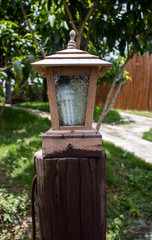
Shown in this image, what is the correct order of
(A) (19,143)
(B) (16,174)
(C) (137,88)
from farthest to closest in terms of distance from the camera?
1. (C) (137,88)
2. (A) (19,143)
3. (B) (16,174)

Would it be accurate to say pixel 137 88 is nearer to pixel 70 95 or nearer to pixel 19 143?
pixel 19 143

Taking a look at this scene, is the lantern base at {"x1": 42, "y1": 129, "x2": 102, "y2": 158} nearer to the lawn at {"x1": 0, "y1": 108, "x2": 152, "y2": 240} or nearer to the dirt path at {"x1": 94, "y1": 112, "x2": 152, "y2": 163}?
the lawn at {"x1": 0, "y1": 108, "x2": 152, "y2": 240}

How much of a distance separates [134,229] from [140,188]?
30.3 inches

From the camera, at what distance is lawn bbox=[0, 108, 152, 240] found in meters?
2.10

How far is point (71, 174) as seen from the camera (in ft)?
3.44

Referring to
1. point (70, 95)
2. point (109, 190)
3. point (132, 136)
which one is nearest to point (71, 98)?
point (70, 95)

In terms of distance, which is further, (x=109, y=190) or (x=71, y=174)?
(x=109, y=190)

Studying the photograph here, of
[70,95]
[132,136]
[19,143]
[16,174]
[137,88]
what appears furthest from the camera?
[137,88]

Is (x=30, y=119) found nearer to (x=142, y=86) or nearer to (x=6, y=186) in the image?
(x=6, y=186)

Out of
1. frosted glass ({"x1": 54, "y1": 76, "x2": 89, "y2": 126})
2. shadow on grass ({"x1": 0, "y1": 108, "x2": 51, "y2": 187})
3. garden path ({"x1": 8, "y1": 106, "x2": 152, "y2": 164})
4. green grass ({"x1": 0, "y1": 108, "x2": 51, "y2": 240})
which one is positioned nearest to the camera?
frosted glass ({"x1": 54, "y1": 76, "x2": 89, "y2": 126})

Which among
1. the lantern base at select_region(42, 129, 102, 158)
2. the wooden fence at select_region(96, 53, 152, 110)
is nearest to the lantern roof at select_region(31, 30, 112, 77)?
the lantern base at select_region(42, 129, 102, 158)

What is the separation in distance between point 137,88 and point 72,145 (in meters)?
8.53

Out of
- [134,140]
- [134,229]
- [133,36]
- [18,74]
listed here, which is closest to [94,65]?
[18,74]

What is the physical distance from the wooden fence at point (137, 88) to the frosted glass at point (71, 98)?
7.85 meters
